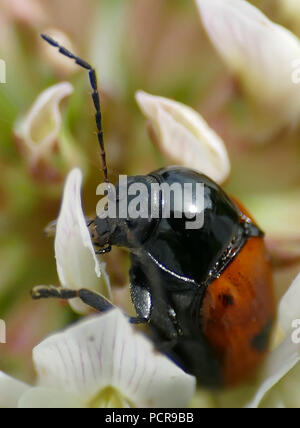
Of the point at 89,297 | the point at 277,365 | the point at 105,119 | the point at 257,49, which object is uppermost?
the point at 257,49

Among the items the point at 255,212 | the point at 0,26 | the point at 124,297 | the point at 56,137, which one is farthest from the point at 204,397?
the point at 0,26

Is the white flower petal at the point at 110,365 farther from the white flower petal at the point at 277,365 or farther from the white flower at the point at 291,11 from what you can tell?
the white flower at the point at 291,11

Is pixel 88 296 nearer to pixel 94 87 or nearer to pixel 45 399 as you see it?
pixel 45 399

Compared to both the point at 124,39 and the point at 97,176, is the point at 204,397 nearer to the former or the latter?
the point at 97,176

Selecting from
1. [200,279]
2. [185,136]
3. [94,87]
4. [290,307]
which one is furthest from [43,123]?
[290,307]

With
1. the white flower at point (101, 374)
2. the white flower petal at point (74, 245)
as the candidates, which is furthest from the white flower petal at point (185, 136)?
the white flower at point (101, 374)

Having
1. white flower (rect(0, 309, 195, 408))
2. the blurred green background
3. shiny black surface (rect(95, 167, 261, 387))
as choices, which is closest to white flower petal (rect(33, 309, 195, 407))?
white flower (rect(0, 309, 195, 408))
